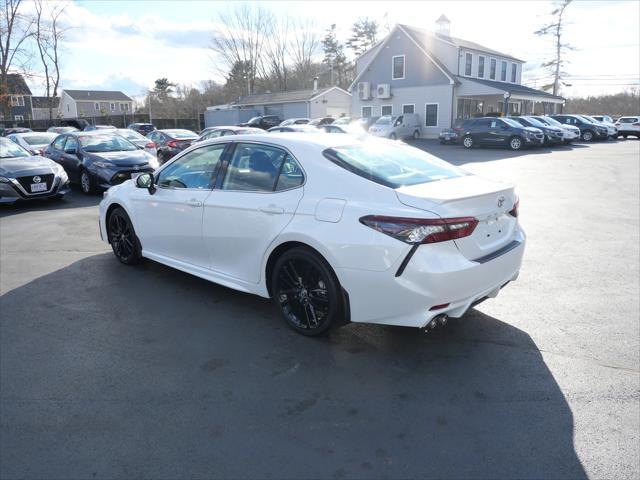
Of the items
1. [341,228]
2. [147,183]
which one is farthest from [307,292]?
[147,183]

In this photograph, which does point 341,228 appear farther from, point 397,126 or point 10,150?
point 397,126

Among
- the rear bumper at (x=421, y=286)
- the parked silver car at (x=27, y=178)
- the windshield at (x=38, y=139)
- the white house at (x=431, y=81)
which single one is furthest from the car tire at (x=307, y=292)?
the white house at (x=431, y=81)

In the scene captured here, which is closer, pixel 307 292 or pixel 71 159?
pixel 307 292

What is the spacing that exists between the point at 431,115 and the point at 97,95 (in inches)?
2832

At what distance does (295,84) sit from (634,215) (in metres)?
58.0

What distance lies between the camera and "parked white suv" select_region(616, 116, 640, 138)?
31.6 meters

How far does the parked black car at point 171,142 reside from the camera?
17.9 meters

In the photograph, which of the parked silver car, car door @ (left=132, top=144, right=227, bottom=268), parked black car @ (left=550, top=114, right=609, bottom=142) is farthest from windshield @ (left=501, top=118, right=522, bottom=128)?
car door @ (left=132, top=144, right=227, bottom=268)

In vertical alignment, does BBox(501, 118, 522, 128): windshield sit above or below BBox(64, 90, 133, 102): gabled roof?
below

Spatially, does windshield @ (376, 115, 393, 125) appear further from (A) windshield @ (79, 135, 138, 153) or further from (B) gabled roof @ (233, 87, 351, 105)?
(A) windshield @ (79, 135, 138, 153)

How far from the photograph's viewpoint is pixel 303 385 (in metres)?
3.37

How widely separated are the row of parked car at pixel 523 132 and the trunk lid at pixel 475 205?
22.3m

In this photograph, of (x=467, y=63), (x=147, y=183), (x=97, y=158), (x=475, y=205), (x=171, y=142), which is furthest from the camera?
(x=467, y=63)

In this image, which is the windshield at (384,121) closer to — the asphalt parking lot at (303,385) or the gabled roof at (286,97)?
the gabled roof at (286,97)
